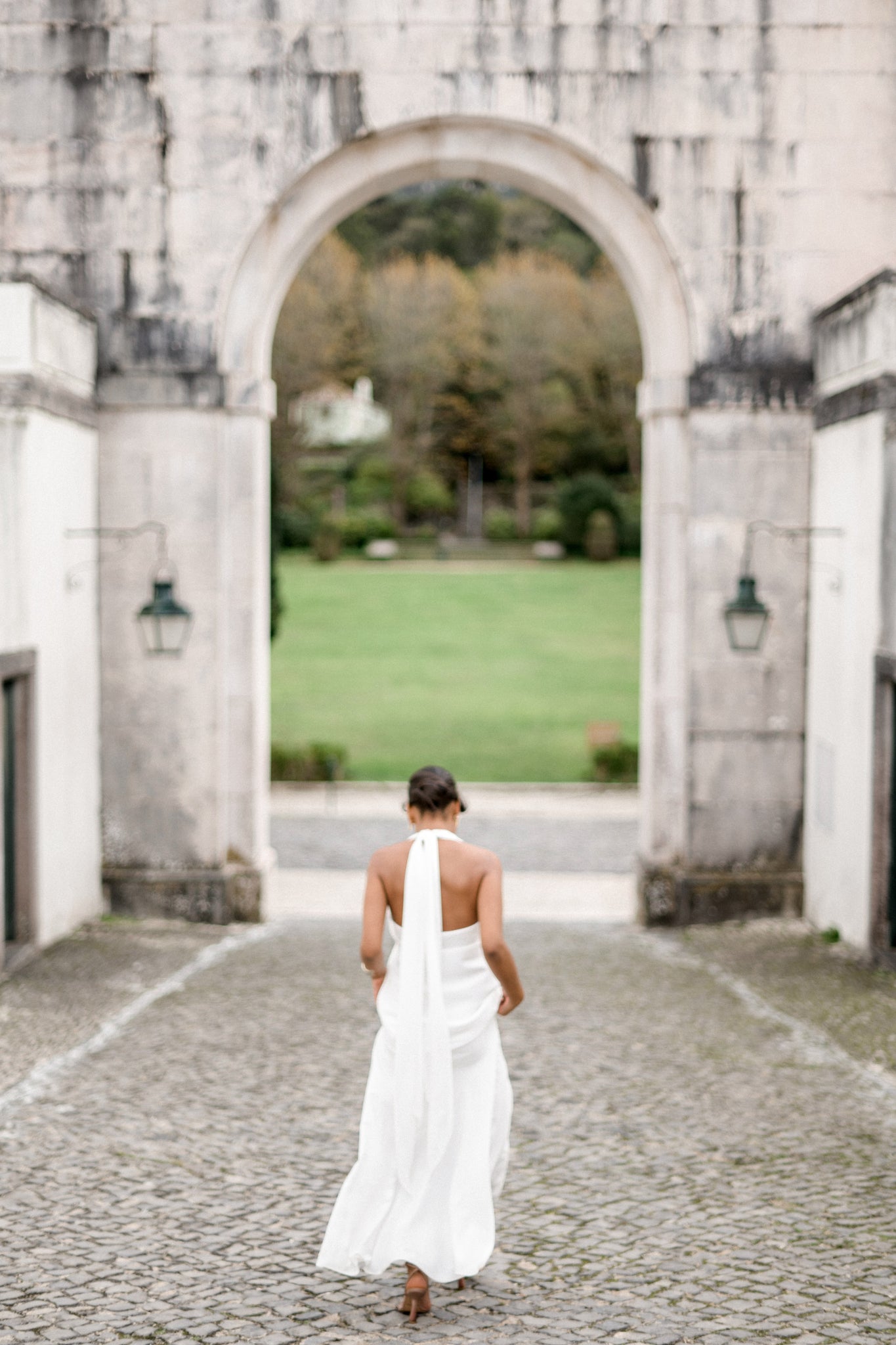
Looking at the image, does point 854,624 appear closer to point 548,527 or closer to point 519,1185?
point 519,1185

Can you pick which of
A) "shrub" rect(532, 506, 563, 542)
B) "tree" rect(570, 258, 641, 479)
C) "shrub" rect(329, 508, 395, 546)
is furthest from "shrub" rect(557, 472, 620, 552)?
"shrub" rect(329, 508, 395, 546)

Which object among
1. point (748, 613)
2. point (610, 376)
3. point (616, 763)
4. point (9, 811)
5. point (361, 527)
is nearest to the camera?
point (9, 811)

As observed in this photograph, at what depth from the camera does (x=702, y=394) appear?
10.9 meters

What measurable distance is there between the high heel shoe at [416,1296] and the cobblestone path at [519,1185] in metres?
0.05

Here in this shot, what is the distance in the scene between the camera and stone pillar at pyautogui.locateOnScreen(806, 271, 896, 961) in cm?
926

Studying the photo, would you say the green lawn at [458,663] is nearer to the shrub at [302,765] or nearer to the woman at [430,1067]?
the shrub at [302,765]

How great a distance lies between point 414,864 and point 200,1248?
160 centimetres

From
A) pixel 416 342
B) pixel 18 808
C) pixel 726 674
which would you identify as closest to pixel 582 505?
pixel 416 342

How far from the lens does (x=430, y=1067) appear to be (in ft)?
14.6

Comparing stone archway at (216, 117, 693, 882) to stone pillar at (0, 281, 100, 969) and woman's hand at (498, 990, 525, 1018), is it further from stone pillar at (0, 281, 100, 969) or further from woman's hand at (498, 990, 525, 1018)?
woman's hand at (498, 990, 525, 1018)

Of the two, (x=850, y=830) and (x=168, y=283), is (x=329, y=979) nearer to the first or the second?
(x=850, y=830)

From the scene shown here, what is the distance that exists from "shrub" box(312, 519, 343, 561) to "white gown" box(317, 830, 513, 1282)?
44796mm

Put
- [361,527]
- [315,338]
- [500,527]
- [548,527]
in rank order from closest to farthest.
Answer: [315,338] → [361,527] → [548,527] → [500,527]

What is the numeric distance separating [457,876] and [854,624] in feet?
20.4
